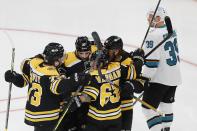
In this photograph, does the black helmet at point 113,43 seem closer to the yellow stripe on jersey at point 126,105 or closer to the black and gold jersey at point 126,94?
the black and gold jersey at point 126,94

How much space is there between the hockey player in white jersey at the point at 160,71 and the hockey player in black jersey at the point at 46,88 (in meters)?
0.90

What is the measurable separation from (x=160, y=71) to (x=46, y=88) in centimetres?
118

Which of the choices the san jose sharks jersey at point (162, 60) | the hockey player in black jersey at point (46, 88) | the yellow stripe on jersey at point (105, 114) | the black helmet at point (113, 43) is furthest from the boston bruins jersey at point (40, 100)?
the san jose sharks jersey at point (162, 60)

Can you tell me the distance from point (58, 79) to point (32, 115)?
39cm

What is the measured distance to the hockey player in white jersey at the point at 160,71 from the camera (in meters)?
3.63

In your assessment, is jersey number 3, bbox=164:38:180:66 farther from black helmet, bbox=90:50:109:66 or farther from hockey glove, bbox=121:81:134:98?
black helmet, bbox=90:50:109:66

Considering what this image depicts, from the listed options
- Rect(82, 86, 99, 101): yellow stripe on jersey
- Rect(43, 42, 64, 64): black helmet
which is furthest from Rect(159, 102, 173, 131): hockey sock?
Rect(43, 42, 64, 64): black helmet

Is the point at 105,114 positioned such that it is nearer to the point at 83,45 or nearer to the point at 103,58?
the point at 103,58

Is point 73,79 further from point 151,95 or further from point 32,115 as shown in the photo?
point 151,95

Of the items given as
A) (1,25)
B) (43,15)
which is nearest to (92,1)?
(43,15)

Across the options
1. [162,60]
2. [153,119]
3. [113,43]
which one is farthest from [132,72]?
[153,119]

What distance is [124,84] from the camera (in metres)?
3.13

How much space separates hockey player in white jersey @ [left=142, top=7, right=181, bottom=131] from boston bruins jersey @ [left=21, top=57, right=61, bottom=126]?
978mm

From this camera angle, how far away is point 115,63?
121 inches
